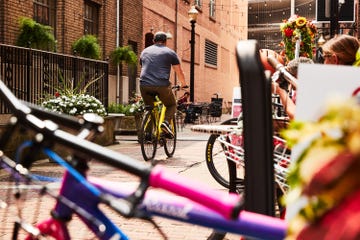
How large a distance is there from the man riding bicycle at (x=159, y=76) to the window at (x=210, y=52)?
25.2m

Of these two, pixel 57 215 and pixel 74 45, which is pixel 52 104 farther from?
pixel 57 215

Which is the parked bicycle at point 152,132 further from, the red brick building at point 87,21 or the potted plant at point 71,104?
the red brick building at point 87,21

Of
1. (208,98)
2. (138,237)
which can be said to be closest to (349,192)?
(138,237)

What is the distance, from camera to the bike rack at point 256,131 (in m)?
1.42

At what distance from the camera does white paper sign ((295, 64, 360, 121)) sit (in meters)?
1.60

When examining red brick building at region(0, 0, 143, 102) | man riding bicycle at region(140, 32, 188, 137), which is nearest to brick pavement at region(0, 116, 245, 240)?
man riding bicycle at region(140, 32, 188, 137)

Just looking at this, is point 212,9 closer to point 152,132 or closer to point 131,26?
point 131,26

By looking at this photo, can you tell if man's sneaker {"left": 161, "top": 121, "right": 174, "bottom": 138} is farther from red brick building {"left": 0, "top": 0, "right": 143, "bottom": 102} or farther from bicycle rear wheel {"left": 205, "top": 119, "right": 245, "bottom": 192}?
red brick building {"left": 0, "top": 0, "right": 143, "bottom": 102}

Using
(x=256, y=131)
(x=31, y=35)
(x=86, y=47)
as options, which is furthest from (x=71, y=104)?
(x=256, y=131)

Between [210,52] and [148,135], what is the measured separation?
1062 inches

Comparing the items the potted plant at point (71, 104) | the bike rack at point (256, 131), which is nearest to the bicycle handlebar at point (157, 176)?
the bike rack at point (256, 131)

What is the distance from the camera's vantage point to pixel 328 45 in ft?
14.0

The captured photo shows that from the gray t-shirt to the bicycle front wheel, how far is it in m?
0.54

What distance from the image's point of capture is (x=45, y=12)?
14.8 m
